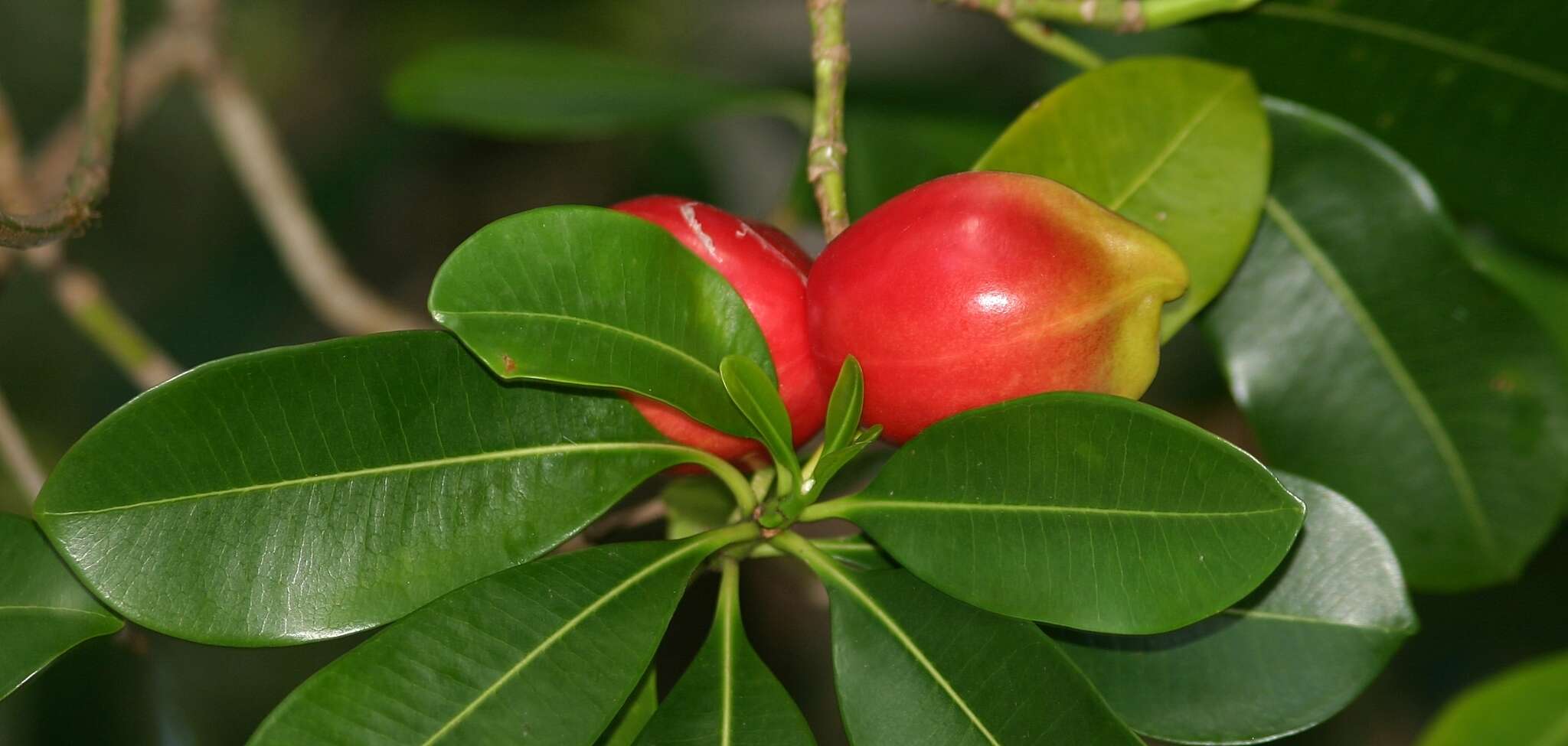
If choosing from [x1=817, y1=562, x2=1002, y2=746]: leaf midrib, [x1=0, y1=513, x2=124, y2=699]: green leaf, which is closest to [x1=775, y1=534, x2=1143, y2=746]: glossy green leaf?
[x1=817, y1=562, x2=1002, y2=746]: leaf midrib

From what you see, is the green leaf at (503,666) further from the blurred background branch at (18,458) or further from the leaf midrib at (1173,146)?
the blurred background branch at (18,458)

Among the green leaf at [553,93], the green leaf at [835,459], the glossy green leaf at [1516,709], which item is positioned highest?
the green leaf at [553,93]

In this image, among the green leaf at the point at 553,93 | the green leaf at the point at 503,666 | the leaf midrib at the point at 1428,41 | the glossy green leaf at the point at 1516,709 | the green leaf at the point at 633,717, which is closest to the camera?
the glossy green leaf at the point at 1516,709

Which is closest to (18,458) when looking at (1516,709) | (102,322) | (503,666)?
(102,322)

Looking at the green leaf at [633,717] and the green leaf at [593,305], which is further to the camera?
the green leaf at [633,717]

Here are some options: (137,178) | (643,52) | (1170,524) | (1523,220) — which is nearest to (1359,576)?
(1170,524)

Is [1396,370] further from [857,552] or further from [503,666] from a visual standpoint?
[503,666]

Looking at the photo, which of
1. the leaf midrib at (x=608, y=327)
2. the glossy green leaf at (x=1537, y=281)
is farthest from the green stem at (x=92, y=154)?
the glossy green leaf at (x=1537, y=281)
